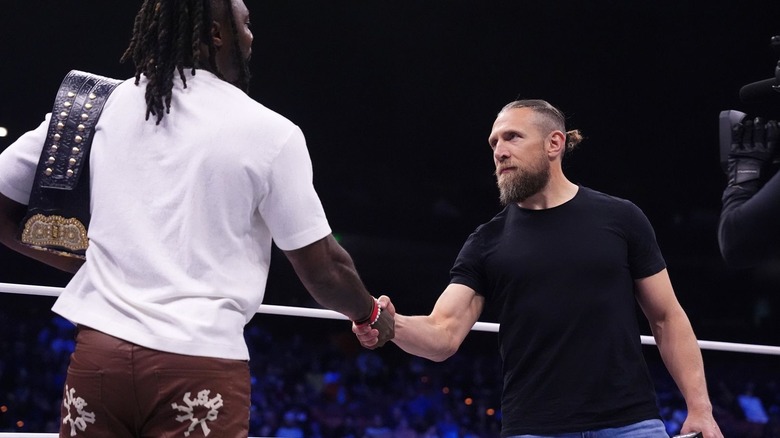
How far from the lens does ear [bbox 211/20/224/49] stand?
1.09 m

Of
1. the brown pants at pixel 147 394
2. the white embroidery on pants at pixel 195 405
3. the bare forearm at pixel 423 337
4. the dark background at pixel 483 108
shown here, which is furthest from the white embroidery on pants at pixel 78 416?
the dark background at pixel 483 108

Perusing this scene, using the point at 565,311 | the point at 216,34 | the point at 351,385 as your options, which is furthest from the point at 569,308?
the point at 351,385

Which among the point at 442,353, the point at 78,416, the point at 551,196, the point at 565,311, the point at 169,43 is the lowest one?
the point at 442,353

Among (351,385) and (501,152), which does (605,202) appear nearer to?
(501,152)

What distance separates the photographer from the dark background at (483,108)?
8328 millimetres

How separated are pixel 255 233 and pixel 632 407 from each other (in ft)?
3.14

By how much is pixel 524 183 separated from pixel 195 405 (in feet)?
3.65

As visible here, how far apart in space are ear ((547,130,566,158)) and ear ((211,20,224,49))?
41.9 inches

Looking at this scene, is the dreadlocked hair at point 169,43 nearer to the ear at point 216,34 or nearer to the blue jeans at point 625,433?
the ear at point 216,34

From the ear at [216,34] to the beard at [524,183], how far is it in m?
0.94

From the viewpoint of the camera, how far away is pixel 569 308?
1725 millimetres

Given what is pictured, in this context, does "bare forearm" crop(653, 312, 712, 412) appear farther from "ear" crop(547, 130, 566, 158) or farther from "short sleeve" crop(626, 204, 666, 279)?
"ear" crop(547, 130, 566, 158)

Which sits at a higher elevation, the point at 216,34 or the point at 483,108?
the point at 216,34

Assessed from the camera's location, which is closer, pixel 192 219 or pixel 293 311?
pixel 192 219
